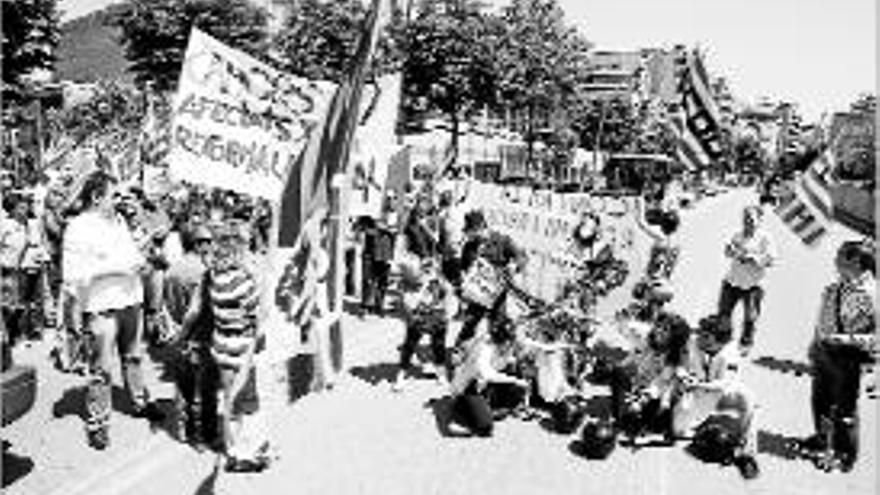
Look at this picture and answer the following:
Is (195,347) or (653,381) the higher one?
(195,347)

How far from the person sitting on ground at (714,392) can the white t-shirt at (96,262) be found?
4.55m

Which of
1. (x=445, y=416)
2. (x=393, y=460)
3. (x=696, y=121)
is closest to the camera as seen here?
(x=393, y=460)

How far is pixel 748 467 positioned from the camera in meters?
9.55

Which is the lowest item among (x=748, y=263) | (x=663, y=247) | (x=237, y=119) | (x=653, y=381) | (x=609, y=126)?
(x=653, y=381)

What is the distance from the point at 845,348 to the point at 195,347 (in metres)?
5.05

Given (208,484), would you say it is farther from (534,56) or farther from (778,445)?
(534,56)

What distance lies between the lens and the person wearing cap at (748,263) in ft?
46.4

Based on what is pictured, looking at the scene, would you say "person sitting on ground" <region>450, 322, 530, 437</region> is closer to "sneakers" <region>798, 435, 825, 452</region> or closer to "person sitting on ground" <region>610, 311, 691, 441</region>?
"person sitting on ground" <region>610, 311, 691, 441</region>

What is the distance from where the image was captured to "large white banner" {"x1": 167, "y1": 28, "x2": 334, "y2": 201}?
11.0 metres

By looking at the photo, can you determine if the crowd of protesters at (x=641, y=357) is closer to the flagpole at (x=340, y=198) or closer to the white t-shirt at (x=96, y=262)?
the flagpole at (x=340, y=198)

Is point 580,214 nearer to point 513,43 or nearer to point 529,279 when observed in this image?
point 529,279

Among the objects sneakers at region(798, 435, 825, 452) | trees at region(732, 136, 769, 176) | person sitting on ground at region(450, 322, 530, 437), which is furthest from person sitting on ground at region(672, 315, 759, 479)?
trees at region(732, 136, 769, 176)

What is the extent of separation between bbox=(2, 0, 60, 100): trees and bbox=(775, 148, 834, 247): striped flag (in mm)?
35364

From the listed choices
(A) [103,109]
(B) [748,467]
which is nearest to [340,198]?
(B) [748,467]
